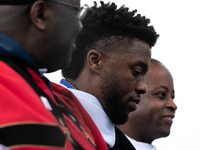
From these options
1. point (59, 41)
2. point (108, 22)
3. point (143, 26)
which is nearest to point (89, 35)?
point (108, 22)

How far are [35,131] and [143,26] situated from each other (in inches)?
71.5

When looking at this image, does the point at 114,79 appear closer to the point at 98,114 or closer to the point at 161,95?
the point at 98,114

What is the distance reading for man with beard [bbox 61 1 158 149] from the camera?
266 centimetres

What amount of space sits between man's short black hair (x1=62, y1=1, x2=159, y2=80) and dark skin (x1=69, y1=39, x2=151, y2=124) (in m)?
0.09

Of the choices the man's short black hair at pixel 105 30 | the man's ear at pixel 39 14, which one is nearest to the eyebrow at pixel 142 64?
the man's short black hair at pixel 105 30

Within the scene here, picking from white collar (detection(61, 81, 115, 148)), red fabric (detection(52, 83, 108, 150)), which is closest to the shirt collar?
red fabric (detection(52, 83, 108, 150))

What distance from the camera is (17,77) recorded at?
134cm

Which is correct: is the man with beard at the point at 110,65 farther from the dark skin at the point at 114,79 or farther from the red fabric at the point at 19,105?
the red fabric at the point at 19,105

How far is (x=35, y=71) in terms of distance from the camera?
1.56 m

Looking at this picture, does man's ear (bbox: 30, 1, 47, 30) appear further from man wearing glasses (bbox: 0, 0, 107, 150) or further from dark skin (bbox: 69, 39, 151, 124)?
dark skin (bbox: 69, 39, 151, 124)

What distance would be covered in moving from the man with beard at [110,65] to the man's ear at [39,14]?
1032mm

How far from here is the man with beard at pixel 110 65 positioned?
105 inches

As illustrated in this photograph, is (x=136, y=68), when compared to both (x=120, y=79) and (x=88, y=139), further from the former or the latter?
(x=88, y=139)

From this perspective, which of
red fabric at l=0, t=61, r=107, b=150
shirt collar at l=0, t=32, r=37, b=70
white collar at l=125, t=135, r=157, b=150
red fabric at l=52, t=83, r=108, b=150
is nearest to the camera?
red fabric at l=0, t=61, r=107, b=150
